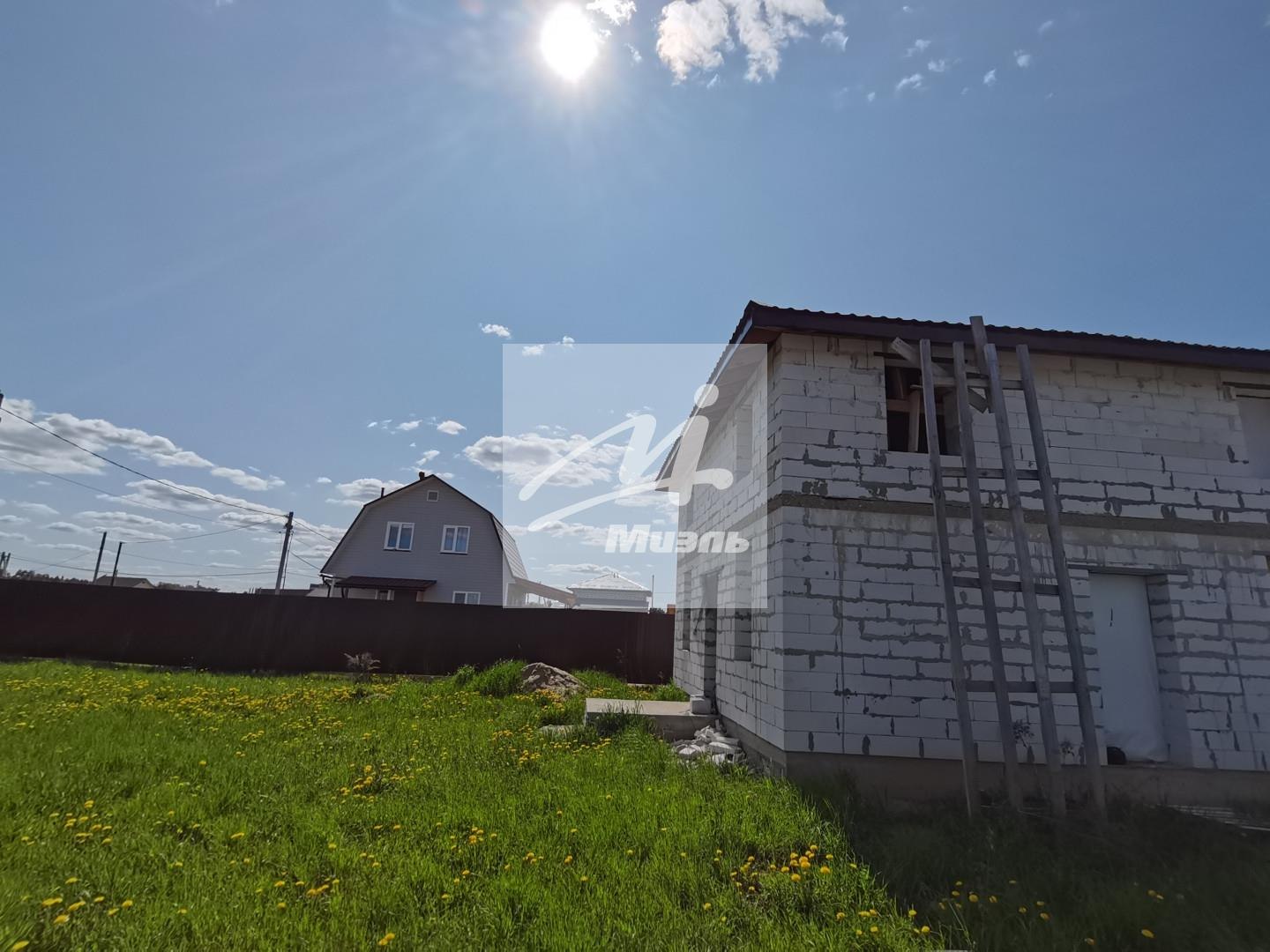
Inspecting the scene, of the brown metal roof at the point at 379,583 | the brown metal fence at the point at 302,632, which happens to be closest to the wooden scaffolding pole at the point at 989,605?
the brown metal fence at the point at 302,632

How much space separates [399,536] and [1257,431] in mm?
23559

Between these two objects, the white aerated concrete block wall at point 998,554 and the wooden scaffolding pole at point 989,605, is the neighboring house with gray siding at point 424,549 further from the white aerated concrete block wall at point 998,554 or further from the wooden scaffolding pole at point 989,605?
the wooden scaffolding pole at point 989,605

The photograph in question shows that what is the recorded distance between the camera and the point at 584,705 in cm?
796

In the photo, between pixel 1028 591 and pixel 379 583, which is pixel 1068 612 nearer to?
pixel 1028 591

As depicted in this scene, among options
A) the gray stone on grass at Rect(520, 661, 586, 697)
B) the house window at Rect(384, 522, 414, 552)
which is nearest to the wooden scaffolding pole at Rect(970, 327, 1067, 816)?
the gray stone on grass at Rect(520, 661, 586, 697)

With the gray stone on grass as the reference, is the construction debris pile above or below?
below

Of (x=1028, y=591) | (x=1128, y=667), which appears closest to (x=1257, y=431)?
(x=1128, y=667)

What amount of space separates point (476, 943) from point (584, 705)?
209 inches

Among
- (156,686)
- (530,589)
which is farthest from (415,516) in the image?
(156,686)

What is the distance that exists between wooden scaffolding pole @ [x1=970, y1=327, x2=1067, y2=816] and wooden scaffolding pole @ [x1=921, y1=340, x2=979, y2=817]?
490 mm

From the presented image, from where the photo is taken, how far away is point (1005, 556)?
5.79 meters

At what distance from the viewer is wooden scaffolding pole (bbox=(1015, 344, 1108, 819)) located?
15.0 ft

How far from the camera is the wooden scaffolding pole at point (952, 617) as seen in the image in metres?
4.58

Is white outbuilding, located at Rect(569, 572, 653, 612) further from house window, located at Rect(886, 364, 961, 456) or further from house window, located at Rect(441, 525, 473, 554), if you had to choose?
house window, located at Rect(886, 364, 961, 456)
